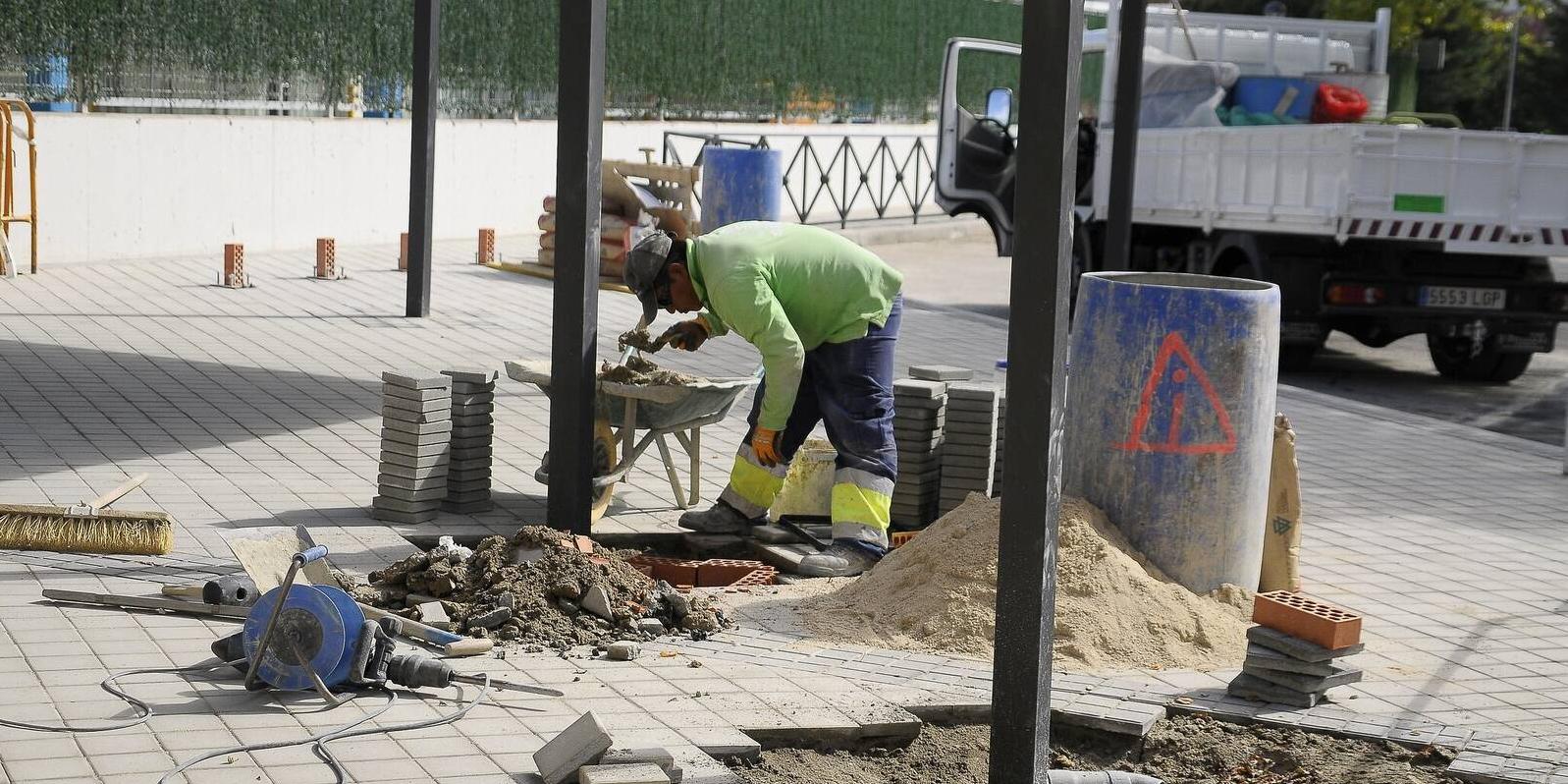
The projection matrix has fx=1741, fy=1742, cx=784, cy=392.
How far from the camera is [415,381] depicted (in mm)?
7043

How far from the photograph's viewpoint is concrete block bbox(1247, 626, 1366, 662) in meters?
5.28

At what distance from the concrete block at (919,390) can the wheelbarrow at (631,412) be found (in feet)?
2.21

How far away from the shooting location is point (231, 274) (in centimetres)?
1420

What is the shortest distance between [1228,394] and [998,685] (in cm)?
221

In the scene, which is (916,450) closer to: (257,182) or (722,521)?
(722,521)

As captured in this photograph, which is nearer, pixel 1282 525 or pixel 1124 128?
pixel 1282 525

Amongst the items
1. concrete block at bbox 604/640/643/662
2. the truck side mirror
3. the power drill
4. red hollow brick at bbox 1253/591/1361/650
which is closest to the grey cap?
concrete block at bbox 604/640/643/662

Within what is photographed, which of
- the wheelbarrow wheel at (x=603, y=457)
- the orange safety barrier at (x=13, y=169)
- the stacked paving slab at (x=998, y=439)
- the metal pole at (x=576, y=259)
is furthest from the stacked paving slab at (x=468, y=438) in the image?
the orange safety barrier at (x=13, y=169)

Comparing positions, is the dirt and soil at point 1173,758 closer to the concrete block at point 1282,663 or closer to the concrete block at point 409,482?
the concrete block at point 1282,663

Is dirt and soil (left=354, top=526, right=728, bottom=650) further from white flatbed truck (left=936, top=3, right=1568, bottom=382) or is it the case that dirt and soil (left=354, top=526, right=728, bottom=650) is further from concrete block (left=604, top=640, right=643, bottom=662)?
white flatbed truck (left=936, top=3, right=1568, bottom=382)

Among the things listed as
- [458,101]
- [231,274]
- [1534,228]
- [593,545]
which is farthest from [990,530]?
[458,101]

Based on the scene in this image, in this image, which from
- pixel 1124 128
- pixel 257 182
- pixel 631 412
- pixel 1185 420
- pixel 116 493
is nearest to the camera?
pixel 1185 420

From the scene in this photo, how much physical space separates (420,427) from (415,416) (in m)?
0.05

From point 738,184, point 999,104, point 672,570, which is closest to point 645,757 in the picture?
point 672,570
